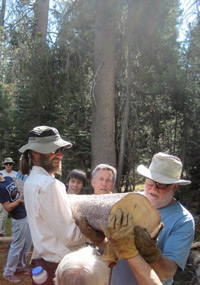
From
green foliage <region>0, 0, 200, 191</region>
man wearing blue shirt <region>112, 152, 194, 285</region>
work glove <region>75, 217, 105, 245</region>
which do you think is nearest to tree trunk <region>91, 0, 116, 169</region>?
green foliage <region>0, 0, 200, 191</region>

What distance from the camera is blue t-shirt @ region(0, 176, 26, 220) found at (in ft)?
14.5

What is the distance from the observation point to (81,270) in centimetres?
133

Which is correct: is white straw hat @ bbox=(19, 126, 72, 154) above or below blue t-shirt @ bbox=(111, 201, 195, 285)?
above

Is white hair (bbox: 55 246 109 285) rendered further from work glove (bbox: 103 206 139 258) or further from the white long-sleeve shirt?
the white long-sleeve shirt

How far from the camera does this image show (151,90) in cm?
802

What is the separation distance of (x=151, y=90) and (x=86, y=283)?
722cm

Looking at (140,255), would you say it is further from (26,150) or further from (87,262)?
(26,150)

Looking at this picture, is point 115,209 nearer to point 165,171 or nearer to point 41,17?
point 165,171

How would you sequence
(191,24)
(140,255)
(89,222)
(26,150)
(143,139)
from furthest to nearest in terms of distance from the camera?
1. (143,139)
2. (191,24)
3. (26,150)
4. (89,222)
5. (140,255)

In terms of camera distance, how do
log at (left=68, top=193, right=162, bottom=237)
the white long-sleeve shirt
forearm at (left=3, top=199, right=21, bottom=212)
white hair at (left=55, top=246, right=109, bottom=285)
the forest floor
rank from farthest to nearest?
the forest floor → forearm at (left=3, top=199, right=21, bottom=212) → the white long-sleeve shirt → log at (left=68, top=193, right=162, bottom=237) → white hair at (left=55, top=246, right=109, bottom=285)

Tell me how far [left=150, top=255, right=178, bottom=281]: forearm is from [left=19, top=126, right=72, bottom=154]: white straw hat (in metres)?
1.11


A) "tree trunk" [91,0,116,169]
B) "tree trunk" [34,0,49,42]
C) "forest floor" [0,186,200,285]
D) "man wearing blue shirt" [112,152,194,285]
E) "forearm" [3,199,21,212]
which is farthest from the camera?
"tree trunk" [34,0,49,42]

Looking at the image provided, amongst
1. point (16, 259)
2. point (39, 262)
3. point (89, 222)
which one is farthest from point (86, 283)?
point (16, 259)

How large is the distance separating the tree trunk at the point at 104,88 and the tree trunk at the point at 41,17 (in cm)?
481
